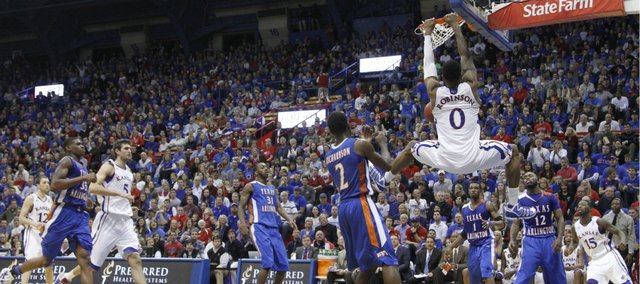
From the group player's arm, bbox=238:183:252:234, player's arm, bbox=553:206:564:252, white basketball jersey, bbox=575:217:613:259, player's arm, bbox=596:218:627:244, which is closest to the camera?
player's arm, bbox=553:206:564:252

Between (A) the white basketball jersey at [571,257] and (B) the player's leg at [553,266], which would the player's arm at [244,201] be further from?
(A) the white basketball jersey at [571,257]

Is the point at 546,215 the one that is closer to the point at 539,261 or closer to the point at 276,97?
the point at 539,261

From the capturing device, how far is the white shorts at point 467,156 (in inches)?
363

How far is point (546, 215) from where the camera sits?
1218 cm

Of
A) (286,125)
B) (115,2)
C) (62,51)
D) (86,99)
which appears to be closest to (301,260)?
(286,125)

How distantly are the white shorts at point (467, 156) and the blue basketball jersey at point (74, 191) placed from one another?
5201mm

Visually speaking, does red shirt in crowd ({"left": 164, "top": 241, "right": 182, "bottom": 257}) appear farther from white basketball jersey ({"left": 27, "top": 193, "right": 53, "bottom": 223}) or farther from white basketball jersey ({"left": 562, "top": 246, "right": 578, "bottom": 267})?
white basketball jersey ({"left": 562, "top": 246, "right": 578, "bottom": 267})

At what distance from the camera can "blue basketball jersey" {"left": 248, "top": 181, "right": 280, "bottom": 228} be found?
43.9 feet

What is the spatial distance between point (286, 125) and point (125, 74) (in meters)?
11.4

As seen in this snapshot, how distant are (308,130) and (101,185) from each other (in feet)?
45.7

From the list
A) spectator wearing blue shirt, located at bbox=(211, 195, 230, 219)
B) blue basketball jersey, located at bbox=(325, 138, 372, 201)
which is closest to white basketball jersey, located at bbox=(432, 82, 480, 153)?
blue basketball jersey, located at bbox=(325, 138, 372, 201)

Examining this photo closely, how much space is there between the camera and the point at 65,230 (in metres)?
12.0

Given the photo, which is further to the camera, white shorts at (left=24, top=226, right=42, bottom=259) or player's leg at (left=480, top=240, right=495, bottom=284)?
white shorts at (left=24, top=226, right=42, bottom=259)

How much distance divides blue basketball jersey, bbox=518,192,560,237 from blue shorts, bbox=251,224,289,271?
3718mm
